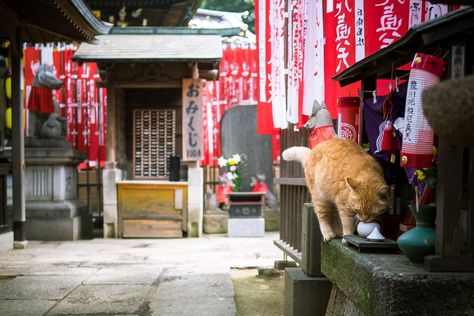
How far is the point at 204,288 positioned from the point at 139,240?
577 centimetres

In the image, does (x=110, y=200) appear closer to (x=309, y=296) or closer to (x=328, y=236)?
(x=309, y=296)

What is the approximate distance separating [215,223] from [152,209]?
5.66ft

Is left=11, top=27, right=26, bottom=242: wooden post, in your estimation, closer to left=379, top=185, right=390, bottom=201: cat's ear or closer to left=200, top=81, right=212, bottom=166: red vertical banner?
left=200, top=81, right=212, bottom=166: red vertical banner

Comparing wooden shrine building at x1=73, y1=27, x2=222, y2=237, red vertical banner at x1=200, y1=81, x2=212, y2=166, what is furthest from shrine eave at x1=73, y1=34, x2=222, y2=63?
red vertical banner at x1=200, y1=81, x2=212, y2=166

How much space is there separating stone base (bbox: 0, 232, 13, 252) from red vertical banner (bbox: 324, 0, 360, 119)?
6597mm

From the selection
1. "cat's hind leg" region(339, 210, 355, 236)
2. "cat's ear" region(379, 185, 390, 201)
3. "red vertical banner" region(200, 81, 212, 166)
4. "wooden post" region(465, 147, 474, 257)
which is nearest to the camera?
"wooden post" region(465, 147, 474, 257)

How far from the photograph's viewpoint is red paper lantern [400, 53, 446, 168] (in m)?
2.84

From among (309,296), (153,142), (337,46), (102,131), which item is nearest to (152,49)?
(153,142)

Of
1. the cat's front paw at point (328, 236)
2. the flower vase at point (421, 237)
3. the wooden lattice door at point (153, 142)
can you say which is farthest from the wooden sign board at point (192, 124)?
the flower vase at point (421, 237)

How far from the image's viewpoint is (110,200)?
11836 mm

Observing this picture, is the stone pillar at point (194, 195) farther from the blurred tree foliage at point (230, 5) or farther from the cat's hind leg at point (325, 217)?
the blurred tree foliage at point (230, 5)

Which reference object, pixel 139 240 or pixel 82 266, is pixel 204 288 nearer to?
pixel 82 266

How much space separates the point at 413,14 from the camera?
467 centimetres

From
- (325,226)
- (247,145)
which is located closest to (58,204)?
(247,145)
